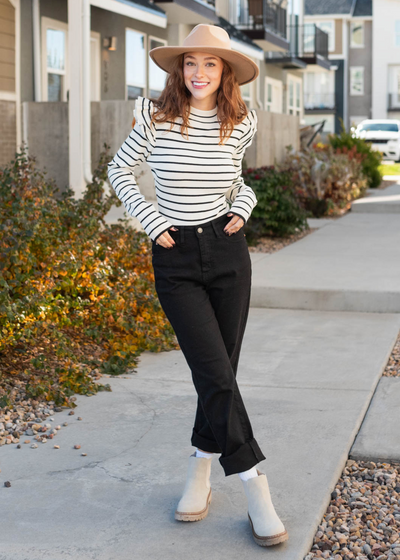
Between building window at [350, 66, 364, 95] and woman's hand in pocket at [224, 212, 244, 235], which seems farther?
building window at [350, 66, 364, 95]

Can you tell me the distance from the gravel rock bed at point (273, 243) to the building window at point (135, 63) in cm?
497

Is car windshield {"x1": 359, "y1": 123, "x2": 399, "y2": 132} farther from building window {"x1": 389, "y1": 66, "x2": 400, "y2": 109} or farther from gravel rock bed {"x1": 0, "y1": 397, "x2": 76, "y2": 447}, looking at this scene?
gravel rock bed {"x1": 0, "y1": 397, "x2": 76, "y2": 447}

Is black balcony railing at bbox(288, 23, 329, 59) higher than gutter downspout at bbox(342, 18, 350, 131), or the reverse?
gutter downspout at bbox(342, 18, 350, 131)

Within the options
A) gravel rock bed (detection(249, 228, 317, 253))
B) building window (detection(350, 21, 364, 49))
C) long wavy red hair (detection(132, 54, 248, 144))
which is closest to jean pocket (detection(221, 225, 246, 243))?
long wavy red hair (detection(132, 54, 248, 144))

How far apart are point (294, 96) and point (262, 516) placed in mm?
25532

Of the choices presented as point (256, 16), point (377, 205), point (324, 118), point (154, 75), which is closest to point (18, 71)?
point (154, 75)

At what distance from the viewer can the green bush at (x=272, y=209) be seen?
34.1 ft

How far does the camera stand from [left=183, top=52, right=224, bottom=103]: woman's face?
2.98 meters

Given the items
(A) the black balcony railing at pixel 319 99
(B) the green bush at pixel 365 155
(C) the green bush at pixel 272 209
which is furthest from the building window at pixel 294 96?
Result: (A) the black balcony railing at pixel 319 99

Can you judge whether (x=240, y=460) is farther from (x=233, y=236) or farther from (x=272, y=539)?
(x=233, y=236)

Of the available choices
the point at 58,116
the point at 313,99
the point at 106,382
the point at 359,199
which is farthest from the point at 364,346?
the point at 313,99

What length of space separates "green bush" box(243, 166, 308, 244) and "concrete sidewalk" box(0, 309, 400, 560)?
191 inches

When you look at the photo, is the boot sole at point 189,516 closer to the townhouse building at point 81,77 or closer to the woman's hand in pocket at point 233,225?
the woman's hand in pocket at point 233,225

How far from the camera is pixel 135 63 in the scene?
14719mm
